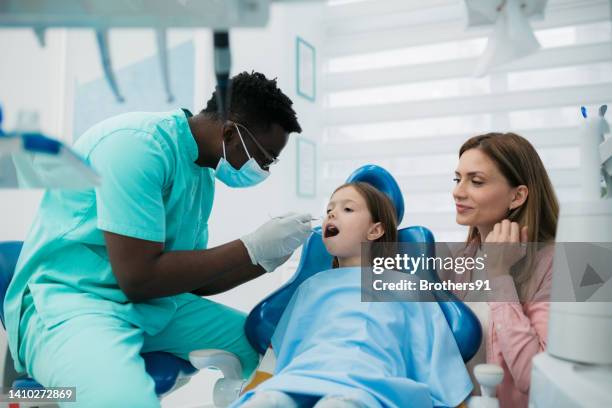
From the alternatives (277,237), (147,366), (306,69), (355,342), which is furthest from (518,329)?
(306,69)

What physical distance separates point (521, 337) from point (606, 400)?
428 mm

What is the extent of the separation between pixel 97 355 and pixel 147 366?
0.84 feet

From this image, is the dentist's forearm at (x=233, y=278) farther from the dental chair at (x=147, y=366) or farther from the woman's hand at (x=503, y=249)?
the woman's hand at (x=503, y=249)

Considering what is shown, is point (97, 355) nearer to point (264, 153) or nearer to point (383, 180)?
point (264, 153)

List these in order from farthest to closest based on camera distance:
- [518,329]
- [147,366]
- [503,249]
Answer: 1. [147,366]
2. [503,249]
3. [518,329]

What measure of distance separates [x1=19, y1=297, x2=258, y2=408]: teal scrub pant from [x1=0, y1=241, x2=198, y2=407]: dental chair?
0.04m

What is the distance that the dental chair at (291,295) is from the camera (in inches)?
58.1

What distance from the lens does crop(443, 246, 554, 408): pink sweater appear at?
1302 millimetres

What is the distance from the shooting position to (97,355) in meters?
1.37

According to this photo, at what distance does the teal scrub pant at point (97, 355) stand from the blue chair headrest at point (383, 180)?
783 mm

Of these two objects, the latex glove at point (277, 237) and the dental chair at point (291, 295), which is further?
the latex glove at point (277, 237)

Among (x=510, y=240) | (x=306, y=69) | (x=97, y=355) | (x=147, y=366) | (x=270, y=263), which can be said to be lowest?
(x=147, y=366)

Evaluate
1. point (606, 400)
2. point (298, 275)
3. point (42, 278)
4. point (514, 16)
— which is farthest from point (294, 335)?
point (514, 16)

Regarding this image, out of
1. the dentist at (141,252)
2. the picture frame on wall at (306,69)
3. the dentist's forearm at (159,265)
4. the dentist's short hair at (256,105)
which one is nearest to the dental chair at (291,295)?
the dentist at (141,252)
